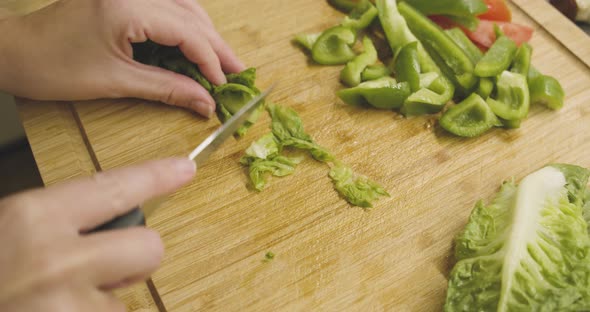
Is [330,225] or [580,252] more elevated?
[580,252]

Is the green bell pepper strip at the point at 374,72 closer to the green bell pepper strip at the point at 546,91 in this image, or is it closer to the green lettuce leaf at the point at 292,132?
the green lettuce leaf at the point at 292,132

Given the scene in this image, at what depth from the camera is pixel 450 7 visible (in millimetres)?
Answer: 2738

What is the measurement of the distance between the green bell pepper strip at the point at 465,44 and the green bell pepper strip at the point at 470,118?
269mm

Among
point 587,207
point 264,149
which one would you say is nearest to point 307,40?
point 264,149

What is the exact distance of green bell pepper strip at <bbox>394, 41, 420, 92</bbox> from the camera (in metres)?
2.55

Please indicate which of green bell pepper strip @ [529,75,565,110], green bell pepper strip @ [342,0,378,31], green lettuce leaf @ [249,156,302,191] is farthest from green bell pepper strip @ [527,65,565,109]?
green lettuce leaf @ [249,156,302,191]

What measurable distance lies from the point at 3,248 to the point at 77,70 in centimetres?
119

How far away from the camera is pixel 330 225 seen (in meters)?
2.21

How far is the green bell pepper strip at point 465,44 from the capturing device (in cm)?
271

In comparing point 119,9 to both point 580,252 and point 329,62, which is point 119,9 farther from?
point 580,252

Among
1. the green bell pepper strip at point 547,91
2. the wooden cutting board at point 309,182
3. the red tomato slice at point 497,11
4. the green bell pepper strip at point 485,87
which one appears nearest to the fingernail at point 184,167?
the wooden cutting board at point 309,182

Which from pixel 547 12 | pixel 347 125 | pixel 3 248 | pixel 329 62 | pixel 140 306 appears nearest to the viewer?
pixel 3 248


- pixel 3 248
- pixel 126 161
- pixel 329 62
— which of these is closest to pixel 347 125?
pixel 329 62

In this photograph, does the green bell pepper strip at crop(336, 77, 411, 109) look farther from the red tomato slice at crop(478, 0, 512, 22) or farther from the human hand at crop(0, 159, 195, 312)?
the human hand at crop(0, 159, 195, 312)
